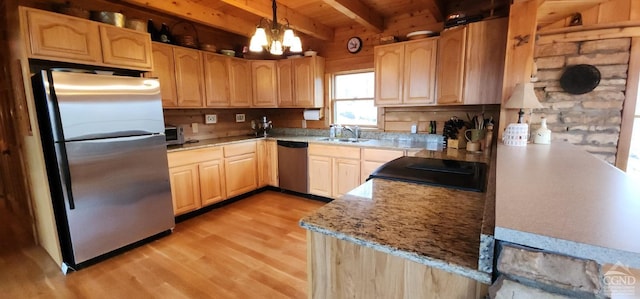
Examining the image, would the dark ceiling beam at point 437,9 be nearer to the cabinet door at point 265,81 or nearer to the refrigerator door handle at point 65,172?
the cabinet door at point 265,81

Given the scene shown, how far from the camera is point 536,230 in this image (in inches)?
23.2

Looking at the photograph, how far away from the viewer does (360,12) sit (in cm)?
300

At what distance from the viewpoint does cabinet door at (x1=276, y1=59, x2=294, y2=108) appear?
13.2ft

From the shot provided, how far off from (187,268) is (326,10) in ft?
10.1

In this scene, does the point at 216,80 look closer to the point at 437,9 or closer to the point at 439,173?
the point at 437,9

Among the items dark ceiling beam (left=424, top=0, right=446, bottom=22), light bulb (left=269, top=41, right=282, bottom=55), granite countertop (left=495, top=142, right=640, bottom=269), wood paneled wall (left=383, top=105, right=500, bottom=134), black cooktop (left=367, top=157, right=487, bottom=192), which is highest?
dark ceiling beam (left=424, top=0, right=446, bottom=22)

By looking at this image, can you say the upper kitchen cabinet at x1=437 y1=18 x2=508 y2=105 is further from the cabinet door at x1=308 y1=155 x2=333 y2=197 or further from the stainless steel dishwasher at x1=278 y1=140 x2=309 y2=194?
the stainless steel dishwasher at x1=278 y1=140 x2=309 y2=194

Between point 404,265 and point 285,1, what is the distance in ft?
9.88

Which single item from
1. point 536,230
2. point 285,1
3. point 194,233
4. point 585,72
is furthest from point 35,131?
point 585,72

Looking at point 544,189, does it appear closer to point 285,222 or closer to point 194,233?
point 285,222

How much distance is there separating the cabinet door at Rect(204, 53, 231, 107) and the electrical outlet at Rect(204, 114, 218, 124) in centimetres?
32

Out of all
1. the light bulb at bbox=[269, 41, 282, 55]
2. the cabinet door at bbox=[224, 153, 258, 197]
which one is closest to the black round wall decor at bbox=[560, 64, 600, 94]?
the light bulb at bbox=[269, 41, 282, 55]

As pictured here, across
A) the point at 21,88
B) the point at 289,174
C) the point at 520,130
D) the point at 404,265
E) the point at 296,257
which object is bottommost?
the point at 296,257

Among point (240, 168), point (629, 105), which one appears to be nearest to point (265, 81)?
point (240, 168)
